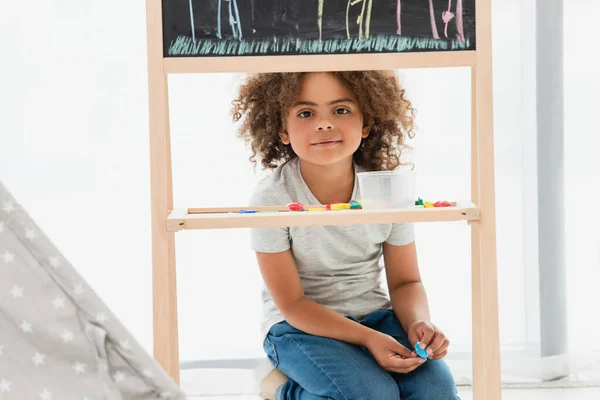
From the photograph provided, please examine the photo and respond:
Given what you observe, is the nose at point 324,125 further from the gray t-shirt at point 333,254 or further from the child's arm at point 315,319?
the child's arm at point 315,319

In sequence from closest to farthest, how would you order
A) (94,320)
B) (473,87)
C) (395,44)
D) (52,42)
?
1. (94,320)
2. (395,44)
3. (473,87)
4. (52,42)

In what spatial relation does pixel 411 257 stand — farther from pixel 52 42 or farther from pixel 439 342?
pixel 52 42

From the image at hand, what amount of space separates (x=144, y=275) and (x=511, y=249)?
88 centimetres

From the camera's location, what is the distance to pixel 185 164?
1754mm

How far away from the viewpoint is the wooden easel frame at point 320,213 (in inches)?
43.6

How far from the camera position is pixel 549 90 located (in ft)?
5.78

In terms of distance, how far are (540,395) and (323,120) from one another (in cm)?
86

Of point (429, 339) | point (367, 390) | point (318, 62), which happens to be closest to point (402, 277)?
point (429, 339)

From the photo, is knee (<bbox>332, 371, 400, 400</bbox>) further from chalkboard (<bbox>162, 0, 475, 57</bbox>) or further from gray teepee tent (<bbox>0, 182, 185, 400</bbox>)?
chalkboard (<bbox>162, 0, 475, 57</bbox>)

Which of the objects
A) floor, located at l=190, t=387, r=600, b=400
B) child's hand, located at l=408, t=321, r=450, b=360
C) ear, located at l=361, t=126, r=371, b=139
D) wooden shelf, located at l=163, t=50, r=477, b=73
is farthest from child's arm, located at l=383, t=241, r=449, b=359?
wooden shelf, located at l=163, t=50, r=477, b=73

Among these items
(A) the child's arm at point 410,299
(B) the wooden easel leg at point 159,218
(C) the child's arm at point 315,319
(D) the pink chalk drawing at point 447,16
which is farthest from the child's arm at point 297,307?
(D) the pink chalk drawing at point 447,16

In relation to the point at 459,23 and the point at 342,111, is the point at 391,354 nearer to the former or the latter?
the point at 342,111

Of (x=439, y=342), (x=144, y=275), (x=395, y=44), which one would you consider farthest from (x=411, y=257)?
(x=144, y=275)

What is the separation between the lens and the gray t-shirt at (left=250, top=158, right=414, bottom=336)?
147 cm
